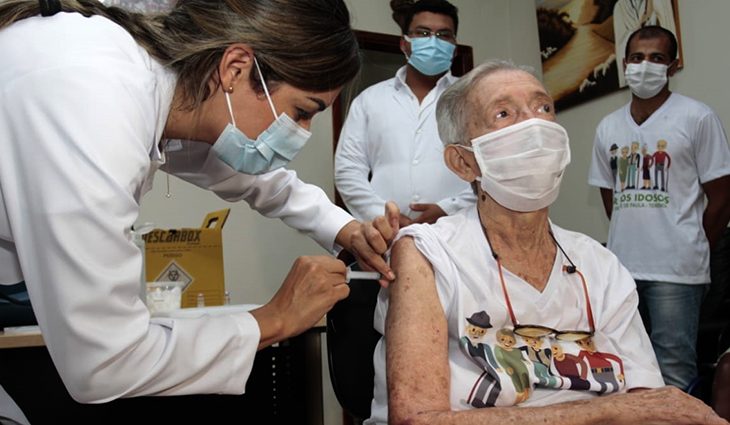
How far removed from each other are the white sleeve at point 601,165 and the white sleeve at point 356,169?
1.12m

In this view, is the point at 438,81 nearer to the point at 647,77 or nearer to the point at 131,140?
the point at 647,77

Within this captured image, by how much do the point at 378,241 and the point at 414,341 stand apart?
23 centimetres

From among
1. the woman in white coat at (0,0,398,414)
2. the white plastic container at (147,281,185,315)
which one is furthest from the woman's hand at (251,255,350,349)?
the white plastic container at (147,281,185,315)

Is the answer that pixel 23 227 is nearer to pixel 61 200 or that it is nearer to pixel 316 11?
pixel 61 200

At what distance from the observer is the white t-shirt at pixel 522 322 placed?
3.86 feet

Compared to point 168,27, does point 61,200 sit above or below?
below

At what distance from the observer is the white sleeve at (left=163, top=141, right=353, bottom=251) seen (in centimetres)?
137

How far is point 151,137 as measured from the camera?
927 mm

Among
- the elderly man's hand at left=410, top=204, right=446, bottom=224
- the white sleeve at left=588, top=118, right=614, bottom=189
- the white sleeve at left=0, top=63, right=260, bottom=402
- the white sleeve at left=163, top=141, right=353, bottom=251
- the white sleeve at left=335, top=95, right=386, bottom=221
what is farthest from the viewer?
the white sleeve at left=588, top=118, right=614, bottom=189

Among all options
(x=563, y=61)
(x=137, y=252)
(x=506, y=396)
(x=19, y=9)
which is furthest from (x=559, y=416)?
(x=563, y=61)

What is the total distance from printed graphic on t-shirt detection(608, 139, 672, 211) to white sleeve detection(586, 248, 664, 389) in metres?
1.40

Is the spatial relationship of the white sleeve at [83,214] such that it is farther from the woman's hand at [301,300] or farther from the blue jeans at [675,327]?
the blue jeans at [675,327]

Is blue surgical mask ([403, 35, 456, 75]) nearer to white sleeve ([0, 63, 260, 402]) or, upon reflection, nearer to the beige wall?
the beige wall

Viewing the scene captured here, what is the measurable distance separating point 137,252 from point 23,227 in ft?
0.46
